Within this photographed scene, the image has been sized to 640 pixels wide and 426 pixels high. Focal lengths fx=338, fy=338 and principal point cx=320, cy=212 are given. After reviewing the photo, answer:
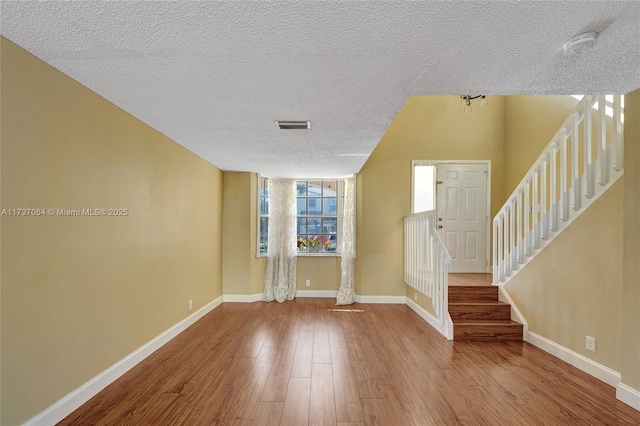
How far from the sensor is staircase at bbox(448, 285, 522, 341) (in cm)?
381

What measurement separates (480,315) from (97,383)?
12.8ft

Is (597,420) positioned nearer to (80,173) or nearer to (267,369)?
(267,369)

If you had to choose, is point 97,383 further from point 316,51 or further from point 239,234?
point 239,234

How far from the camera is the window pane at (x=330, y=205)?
6211 mm

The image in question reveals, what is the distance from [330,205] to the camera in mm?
6223

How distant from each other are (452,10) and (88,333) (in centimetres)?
294

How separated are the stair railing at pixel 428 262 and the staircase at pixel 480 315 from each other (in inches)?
7.4

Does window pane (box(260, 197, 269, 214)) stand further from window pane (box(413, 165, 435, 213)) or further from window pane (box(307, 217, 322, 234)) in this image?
window pane (box(413, 165, 435, 213))

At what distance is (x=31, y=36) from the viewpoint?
1.68 m

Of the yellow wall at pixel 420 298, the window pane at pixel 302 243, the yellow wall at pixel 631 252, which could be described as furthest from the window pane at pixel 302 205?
the yellow wall at pixel 631 252

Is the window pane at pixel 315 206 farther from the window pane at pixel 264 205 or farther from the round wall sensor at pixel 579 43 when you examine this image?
the round wall sensor at pixel 579 43

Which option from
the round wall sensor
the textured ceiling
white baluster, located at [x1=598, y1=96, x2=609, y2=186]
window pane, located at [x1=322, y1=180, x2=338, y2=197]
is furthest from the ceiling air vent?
window pane, located at [x1=322, y1=180, x2=338, y2=197]

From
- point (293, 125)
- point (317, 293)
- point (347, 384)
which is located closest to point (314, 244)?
point (317, 293)

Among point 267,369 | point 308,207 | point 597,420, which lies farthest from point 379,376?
point 308,207
